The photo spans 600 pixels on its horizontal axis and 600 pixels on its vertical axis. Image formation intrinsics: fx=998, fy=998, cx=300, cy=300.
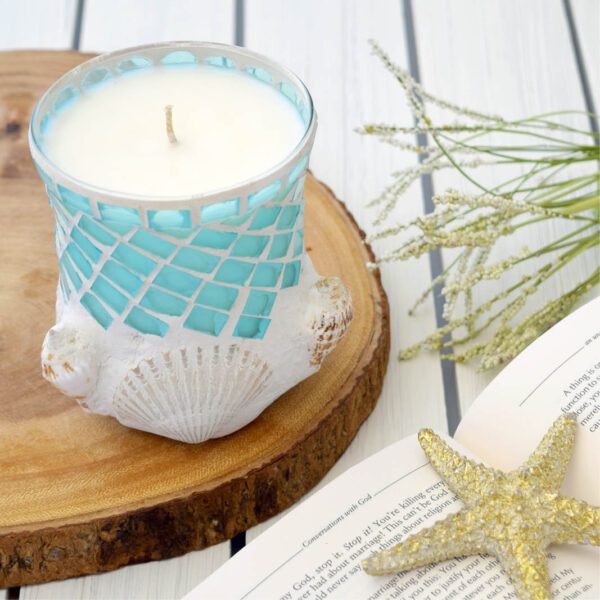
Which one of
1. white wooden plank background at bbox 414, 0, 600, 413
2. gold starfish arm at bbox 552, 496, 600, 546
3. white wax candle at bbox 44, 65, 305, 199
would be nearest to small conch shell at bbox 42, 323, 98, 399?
white wax candle at bbox 44, 65, 305, 199

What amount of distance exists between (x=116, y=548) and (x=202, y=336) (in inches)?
6.4

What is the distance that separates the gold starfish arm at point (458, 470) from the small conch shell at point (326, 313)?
93 millimetres

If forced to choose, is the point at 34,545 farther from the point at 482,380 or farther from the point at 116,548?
the point at 482,380

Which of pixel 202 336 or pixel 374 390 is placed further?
pixel 374 390

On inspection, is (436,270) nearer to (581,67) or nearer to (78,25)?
(581,67)

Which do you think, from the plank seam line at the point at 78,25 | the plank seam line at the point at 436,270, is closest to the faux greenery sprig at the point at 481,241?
the plank seam line at the point at 436,270

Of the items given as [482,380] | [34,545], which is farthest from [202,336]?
[482,380]

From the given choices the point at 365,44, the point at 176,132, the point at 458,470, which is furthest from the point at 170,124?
the point at 365,44

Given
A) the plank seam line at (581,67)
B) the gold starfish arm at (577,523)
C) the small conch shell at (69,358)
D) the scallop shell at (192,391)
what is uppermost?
the plank seam line at (581,67)

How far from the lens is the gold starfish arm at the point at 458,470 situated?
667mm

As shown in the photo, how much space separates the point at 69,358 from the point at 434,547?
0.27 metres

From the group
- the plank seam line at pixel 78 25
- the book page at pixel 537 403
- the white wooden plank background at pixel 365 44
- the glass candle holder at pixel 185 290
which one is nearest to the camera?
the glass candle holder at pixel 185 290

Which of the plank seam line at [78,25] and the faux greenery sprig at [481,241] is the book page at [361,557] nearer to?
the faux greenery sprig at [481,241]

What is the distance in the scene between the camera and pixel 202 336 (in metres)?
0.66
